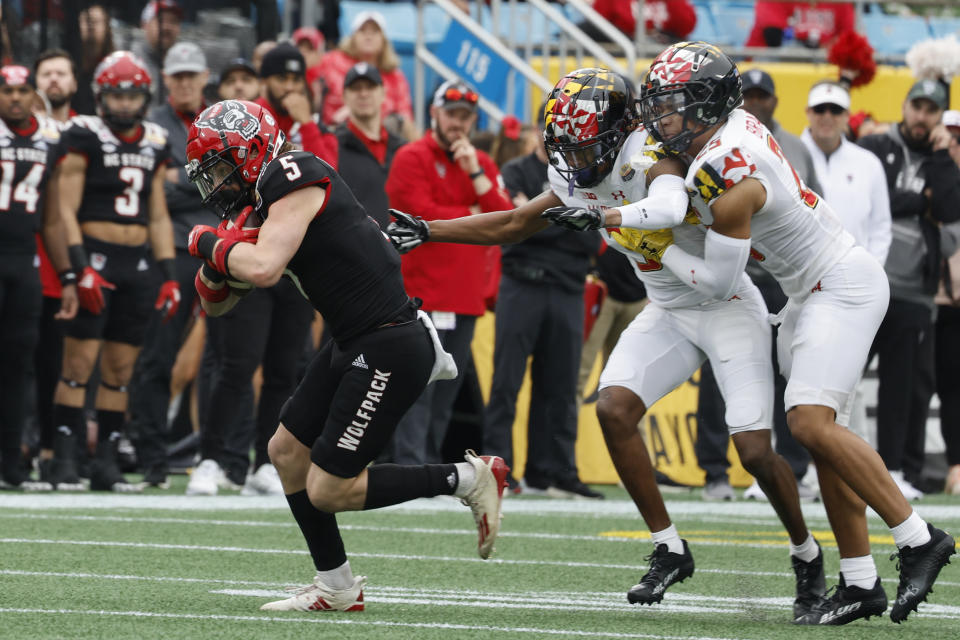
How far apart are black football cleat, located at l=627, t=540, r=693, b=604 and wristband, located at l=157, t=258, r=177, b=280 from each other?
430 cm

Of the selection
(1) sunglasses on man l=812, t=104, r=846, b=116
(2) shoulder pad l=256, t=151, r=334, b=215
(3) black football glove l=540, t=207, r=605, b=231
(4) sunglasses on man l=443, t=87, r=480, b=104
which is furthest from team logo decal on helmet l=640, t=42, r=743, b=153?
(1) sunglasses on man l=812, t=104, r=846, b=116

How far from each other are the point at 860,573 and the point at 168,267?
16.2 ft

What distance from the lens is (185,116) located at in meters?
9.99

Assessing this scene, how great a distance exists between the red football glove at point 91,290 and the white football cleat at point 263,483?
47.8 inches

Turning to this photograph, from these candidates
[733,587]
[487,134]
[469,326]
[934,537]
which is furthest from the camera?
[487,134]

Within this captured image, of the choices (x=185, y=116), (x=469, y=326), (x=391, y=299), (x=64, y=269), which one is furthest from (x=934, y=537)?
(x=185, y=116)

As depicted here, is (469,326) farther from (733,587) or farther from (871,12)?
(871,12)

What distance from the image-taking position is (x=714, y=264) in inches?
217

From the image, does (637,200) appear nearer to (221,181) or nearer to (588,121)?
(588,121)

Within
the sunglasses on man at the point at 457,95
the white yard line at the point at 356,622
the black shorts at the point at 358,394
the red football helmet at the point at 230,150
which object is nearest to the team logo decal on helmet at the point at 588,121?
the black shorts at the point at 358,394

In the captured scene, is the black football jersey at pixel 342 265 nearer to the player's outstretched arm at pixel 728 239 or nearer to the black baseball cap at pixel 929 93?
the player's outstretched arm at pixel 728 239

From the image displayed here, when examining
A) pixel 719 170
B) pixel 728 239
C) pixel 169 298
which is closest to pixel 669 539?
pixel 728 239

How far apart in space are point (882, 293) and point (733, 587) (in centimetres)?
130

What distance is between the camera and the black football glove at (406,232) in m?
5.62
